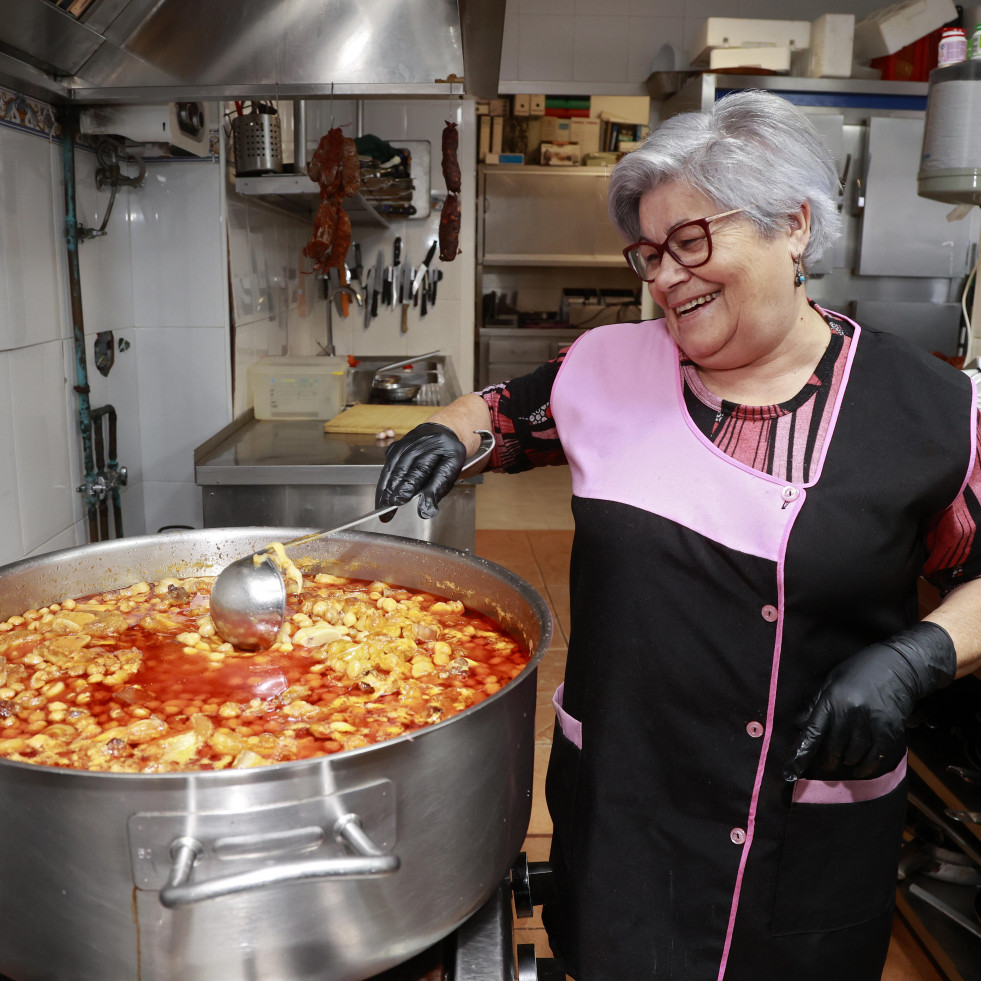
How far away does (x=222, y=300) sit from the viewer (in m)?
3.36

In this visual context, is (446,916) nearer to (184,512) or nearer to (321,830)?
(321,830)

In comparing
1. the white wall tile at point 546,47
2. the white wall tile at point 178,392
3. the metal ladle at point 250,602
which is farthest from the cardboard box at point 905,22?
the metal ladle at point 250,602

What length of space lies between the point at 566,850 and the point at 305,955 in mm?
786

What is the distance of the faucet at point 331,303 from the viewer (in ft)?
18.7

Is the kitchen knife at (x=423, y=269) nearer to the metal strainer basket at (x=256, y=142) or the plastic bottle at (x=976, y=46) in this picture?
the metal strainer basket at (x=256, y=142)

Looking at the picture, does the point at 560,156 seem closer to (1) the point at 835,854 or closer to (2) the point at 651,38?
(2) the point at 651,38

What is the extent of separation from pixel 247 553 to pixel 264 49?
1.26 meters

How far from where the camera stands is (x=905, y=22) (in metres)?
4.95

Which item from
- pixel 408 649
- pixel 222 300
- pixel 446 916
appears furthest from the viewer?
pixel 222 300

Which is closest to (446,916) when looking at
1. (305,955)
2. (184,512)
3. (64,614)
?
(305,955)

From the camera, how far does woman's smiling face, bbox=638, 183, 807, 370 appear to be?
1269mm

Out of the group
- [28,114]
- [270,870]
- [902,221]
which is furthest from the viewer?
[902,221]

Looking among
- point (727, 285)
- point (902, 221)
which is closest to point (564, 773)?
point (727, 285)

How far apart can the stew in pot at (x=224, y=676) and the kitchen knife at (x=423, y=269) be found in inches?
172
